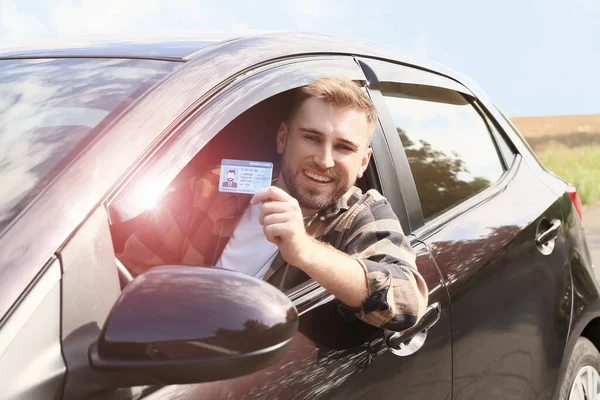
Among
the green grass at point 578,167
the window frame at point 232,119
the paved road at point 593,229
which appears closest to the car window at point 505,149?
the window frame at point 232,119

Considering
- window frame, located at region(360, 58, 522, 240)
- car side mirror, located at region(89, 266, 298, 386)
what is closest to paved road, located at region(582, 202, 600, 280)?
window frame, located at region(360, 58, 522, 240)

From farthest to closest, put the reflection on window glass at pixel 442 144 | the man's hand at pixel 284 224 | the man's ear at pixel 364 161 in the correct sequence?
the reflection on window glass at pixel 442 144 → the man's ear at pixel 364 161 → the man's hand at pixel 284 224

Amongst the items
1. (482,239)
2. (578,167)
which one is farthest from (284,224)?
(578,167)

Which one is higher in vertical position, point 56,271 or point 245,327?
point 56,271

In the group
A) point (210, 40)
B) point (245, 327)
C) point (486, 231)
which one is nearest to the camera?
point (245, 327)

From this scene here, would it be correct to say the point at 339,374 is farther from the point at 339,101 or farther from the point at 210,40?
the point at 210,40

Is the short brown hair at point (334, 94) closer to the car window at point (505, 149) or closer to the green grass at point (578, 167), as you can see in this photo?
the car window at point (505, 149)

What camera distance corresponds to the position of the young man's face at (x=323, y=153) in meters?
2.04

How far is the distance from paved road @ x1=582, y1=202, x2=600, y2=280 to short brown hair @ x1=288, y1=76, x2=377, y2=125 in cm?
515

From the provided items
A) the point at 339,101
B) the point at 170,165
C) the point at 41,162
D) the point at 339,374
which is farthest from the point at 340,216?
the point at 41,162

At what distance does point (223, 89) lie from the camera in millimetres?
1762

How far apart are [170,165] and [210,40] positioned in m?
Result: 0.56

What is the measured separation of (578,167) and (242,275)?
14423 millimetres

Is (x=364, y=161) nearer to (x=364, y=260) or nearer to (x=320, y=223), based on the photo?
(x=320, y=223)
